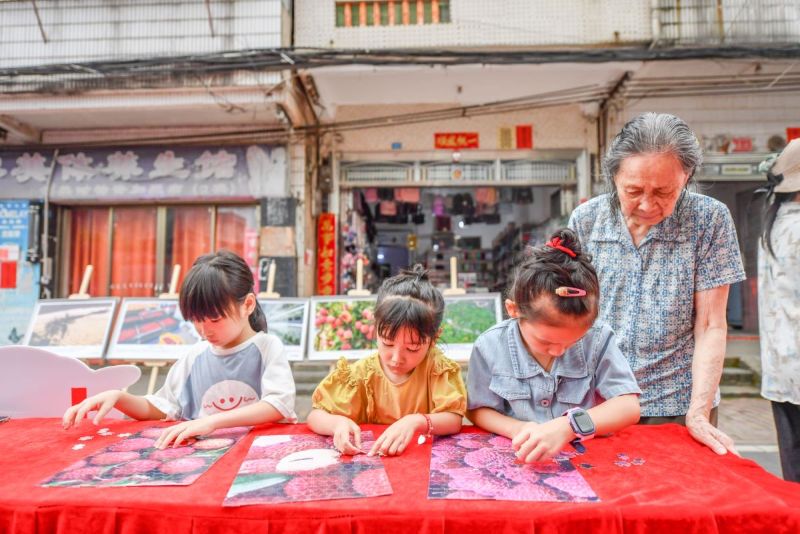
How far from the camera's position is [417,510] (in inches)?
36.5

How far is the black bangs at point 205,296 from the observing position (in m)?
1.65

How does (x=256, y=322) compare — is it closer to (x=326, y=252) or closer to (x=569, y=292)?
(x=569, y=292)

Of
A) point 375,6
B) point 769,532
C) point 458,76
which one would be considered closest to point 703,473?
point 769,532

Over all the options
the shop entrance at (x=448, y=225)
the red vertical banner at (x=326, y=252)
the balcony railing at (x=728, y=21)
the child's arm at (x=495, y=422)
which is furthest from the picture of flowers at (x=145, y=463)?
the balcony railing at (x=728, y=21)

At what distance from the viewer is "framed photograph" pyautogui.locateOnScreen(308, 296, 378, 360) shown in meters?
4.34

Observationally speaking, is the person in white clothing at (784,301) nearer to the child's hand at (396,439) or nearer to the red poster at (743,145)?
the child's hand at (396,439)

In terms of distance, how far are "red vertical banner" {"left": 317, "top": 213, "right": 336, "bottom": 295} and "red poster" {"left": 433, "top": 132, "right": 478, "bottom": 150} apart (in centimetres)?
205

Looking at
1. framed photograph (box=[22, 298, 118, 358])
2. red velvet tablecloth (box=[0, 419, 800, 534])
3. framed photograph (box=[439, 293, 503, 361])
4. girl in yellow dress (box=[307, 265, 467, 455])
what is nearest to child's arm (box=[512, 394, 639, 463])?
red velvet tablecloth (box=[0, 419, 800, 534])

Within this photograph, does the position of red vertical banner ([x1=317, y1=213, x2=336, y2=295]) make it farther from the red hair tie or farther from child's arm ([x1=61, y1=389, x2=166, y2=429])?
the red hair tie

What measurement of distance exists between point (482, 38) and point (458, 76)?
1.89 feet

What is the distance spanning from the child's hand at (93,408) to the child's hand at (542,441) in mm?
1312

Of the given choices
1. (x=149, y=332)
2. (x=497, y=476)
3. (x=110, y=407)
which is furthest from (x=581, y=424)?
(x=149, y=332)

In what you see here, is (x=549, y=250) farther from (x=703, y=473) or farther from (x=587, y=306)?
(x=703, y=473)

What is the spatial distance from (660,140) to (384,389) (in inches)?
47.2
